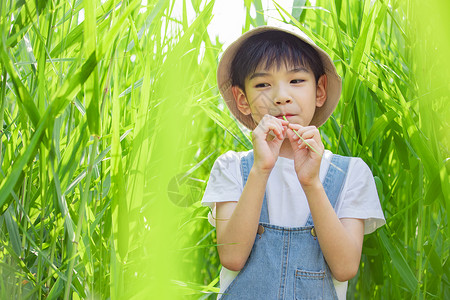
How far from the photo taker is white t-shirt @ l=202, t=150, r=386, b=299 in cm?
97

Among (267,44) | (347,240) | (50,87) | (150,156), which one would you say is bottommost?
(347,240)


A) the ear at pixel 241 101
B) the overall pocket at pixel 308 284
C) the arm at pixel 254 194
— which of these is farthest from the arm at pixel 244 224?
the ear at pixel 241 101

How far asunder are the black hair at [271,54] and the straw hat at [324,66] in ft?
0.05

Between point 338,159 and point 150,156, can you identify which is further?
point 338,159

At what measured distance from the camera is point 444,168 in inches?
29.5

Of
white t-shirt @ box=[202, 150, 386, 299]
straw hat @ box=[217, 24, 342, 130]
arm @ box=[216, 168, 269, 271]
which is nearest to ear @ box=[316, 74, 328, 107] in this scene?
A: straw hat @ box=[217, 24, 342, 130]

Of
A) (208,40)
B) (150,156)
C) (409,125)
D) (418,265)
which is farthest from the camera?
(208,40)

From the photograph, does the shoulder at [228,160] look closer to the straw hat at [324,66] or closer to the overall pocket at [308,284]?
the straw hat at [324,66]

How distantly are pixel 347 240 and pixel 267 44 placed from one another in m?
0.40

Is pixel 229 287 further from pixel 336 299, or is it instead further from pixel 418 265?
pixel 418 265

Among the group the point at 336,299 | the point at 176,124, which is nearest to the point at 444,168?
the point at 336,299

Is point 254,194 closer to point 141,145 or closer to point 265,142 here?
point 265,142

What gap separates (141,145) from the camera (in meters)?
0.64

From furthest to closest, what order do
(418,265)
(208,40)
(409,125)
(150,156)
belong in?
Answer: 1. (208,40)
2. (418,265)
3. (409,125)
4. (150,156)
